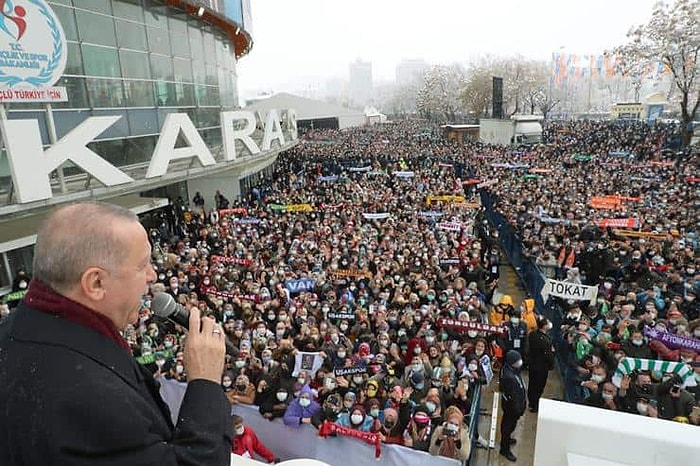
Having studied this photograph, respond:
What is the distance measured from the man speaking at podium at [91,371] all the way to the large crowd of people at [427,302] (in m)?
0.83

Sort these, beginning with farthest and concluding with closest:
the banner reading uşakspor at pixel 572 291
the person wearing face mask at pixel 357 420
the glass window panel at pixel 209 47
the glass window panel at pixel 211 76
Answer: the glass window panel at pixel 211 76
the glass window panel at pixel 209 47
the banner reading uşakspor at pixel 572 291
the person wearing face mask at pixel 357 420

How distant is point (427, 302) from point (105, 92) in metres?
13.1

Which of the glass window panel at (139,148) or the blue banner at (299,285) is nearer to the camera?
the blue banner at (299,285)

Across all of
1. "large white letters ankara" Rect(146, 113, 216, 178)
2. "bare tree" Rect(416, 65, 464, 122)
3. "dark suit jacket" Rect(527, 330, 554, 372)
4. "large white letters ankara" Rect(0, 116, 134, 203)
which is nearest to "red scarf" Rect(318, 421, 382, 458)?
"dark suit jacket" Rect(527, 330, 554, 372)

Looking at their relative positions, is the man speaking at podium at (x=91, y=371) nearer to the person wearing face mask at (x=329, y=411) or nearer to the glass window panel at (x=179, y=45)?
the person wearing face mask at (x=329, y=411)

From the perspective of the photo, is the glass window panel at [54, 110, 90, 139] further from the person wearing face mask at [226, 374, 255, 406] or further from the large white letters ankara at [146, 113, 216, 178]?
the person wearing face mask at [226, 374, 255, 406]

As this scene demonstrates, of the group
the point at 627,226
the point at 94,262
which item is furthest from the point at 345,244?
the point at 94,262

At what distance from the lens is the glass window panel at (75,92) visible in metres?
14.3

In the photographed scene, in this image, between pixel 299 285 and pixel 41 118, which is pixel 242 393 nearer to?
pixel 299 285

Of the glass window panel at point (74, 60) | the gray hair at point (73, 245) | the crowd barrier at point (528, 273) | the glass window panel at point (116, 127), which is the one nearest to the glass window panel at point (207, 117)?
the glass window panel at point (116, 127)

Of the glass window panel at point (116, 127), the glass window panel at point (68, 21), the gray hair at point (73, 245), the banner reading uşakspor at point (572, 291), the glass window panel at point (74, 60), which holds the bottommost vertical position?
the banner reading uşakspor at point (572, 291)

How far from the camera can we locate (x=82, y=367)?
112 centimetres

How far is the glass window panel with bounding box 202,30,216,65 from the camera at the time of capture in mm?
22797

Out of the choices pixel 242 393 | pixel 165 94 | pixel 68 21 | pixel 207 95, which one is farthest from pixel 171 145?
pixel 242 393
